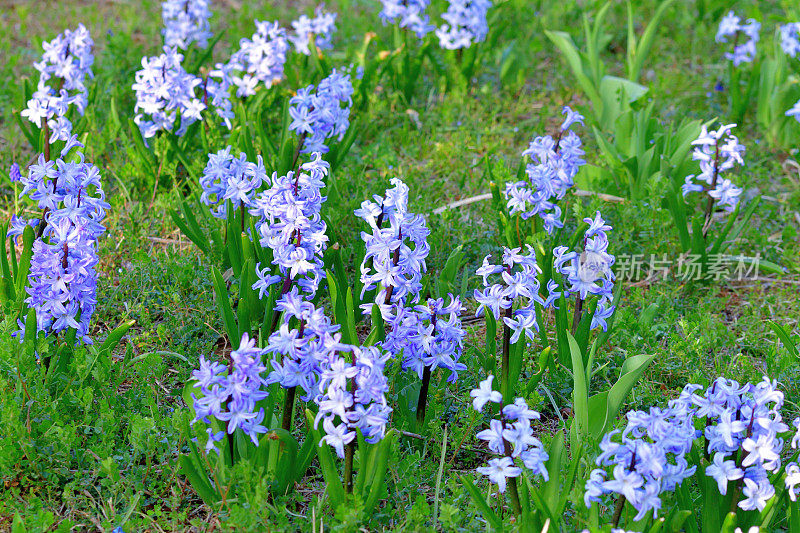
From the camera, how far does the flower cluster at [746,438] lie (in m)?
1.95

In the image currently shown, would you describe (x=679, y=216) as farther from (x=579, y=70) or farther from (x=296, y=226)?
(x=296, y=226)

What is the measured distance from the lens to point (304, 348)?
2074mm

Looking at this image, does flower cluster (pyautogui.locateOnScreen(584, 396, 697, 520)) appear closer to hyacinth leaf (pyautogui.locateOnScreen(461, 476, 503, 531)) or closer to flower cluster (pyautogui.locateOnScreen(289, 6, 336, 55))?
hyacinth leaf (pyautogui.locateOnScreen(461, 476, 503, 531))

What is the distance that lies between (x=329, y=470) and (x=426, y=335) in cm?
46

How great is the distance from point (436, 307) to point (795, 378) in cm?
142

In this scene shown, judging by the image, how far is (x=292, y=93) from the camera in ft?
14.2

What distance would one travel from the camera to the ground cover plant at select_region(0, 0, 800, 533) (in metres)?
2.08

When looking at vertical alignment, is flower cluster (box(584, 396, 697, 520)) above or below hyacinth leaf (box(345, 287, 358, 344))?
below

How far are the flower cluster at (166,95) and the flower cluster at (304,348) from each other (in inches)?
67.7

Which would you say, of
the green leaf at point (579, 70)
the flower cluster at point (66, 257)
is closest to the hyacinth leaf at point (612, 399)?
the flower cluster at point (66, 257)

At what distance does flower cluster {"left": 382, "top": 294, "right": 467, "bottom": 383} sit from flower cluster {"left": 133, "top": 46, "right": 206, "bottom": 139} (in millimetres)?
1669

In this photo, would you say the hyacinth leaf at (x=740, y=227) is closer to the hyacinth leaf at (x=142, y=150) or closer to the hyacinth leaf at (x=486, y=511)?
the hyacinth leaf at (x=486, y=511)

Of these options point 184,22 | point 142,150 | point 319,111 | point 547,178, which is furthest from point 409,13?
point 547,178

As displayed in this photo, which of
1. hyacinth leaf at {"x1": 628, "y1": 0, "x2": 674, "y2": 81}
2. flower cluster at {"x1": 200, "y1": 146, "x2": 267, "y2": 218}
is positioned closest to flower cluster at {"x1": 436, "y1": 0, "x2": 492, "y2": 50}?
hyacinth leaf at {"x1": 628, "y1": 0, "x2": 674, "y2": 81}
